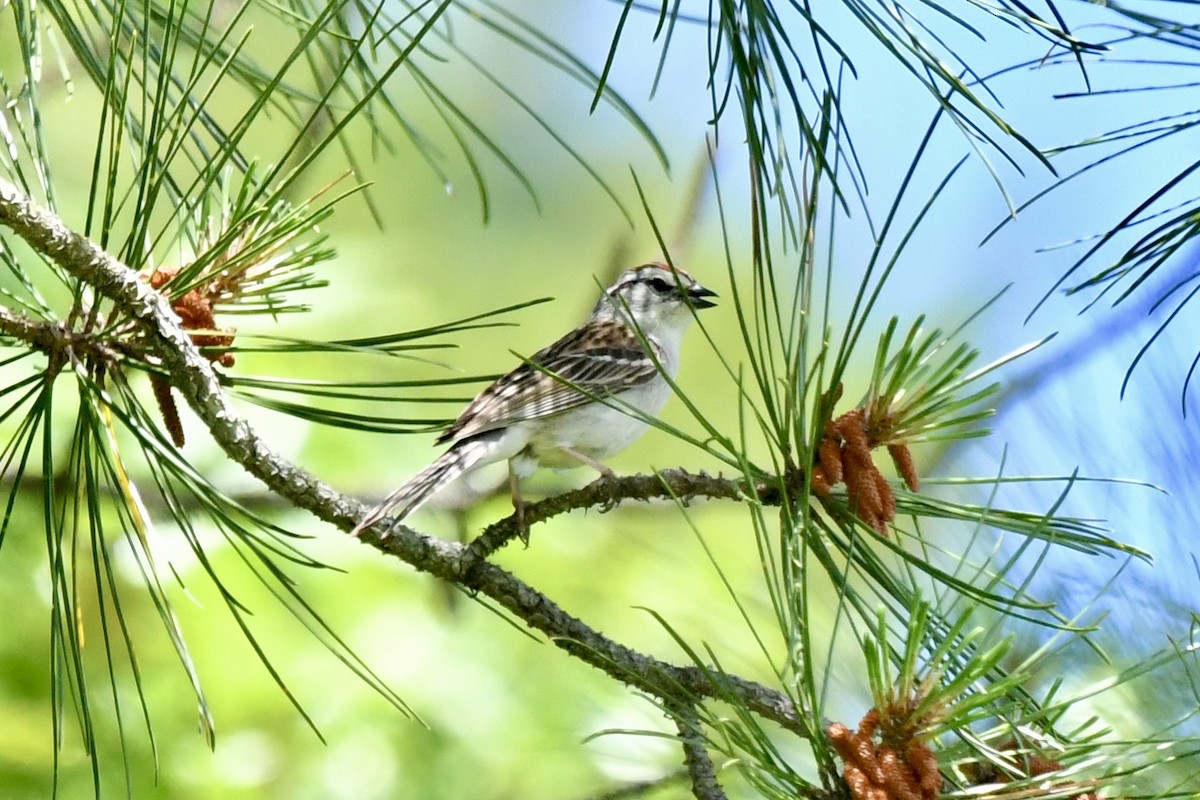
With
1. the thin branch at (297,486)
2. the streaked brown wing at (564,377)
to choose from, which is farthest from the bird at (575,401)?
the thin branch at (297,486)

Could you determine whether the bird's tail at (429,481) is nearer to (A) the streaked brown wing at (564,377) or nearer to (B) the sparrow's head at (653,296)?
(A) the streaked brown wing at (564,377)

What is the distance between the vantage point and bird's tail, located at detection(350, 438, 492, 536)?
1390 mm

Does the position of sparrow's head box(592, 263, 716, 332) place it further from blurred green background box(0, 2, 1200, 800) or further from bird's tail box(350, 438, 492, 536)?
bird's tail box(350, 438, 492, 536)

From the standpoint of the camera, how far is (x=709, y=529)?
3107mm

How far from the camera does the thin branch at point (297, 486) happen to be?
3.63 feet

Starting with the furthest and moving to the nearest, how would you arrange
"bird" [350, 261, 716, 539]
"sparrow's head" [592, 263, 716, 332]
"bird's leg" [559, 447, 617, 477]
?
"sparrow's head" [592, 263, 716, 332], "bird's leg" [559, 447, 617, 477], "bird" [350, 261, 716, 539]

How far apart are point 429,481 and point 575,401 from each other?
0.65m

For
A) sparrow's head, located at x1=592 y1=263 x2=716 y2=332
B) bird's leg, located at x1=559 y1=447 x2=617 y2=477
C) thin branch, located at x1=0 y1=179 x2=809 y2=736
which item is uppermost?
sparrow's head, located at x1=592 y1=263 x2=716 y2=332

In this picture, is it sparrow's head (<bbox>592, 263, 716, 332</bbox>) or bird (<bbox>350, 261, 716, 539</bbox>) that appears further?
sparrow's head (<bbox>592, 263, 716, 332</bbox>)

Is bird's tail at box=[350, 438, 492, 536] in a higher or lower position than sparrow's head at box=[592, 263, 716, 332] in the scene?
lower

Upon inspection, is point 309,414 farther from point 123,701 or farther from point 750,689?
point 123,701

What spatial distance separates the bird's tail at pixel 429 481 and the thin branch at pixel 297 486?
0.08 feet

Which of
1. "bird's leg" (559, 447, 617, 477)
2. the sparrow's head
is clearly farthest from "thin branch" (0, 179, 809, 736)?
the sparrow's head

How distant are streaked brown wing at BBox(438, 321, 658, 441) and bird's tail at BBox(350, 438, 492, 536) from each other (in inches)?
1.1
